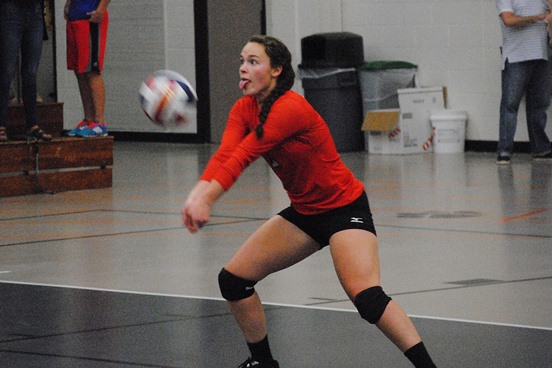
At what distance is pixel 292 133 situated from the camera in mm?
5801

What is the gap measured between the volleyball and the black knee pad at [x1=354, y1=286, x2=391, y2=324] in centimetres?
147

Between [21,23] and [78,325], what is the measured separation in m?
7.12

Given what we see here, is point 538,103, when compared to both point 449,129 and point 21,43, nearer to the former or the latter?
point 449,129

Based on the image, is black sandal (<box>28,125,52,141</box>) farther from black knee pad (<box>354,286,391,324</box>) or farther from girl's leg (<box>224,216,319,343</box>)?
black knee pad (<box>354,286,391,324</box>)

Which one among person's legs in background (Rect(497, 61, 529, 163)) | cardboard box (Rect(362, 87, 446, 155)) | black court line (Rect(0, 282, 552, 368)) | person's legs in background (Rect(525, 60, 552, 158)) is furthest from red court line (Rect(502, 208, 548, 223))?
cardboard box (Rect(362, 87, 446, 155))

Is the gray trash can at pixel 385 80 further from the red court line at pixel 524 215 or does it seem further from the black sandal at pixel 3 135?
the red court line at pixel 524 215

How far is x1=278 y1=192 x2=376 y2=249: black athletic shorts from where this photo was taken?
5918 millimetres

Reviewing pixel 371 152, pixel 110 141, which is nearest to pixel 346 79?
pixel 371 152

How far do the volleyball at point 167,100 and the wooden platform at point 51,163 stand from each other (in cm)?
784

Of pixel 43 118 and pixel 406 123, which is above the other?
pixel 43 118

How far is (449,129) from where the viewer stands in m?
18.2

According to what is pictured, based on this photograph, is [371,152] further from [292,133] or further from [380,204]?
[292,133]

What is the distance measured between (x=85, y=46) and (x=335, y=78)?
5.20m

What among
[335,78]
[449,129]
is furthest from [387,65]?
[449,129]
